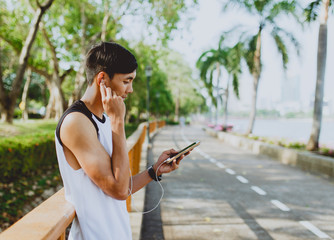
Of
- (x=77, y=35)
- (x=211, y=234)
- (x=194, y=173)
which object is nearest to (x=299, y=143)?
(x=194, y=173)

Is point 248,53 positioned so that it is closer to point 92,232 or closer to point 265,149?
point 265,149

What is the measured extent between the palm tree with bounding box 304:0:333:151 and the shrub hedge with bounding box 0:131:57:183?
30.9 feet

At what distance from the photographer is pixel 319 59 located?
42.5ft

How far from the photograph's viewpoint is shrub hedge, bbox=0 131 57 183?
682cm

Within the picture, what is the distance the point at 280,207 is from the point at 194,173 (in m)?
3.95

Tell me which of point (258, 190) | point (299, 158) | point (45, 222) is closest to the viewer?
point (45, 222)

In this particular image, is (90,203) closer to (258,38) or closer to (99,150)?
(99,150)

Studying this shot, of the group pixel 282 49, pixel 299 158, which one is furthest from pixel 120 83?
pixel 282 49

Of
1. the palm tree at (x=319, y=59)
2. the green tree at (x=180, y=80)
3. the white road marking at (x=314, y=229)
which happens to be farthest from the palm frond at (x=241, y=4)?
the green tree at (x=180, y=80)

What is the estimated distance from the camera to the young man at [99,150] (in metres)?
1.54

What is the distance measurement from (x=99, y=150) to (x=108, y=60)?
45 centimetres

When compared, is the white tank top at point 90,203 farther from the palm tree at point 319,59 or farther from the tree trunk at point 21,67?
the palm tree at point 319,59

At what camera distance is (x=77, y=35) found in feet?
78.9

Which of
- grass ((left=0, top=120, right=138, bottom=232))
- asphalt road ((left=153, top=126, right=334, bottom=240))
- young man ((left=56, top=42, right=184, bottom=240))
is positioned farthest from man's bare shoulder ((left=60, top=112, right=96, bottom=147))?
grass ((left=0, top=120, right=138, bottom=232))
